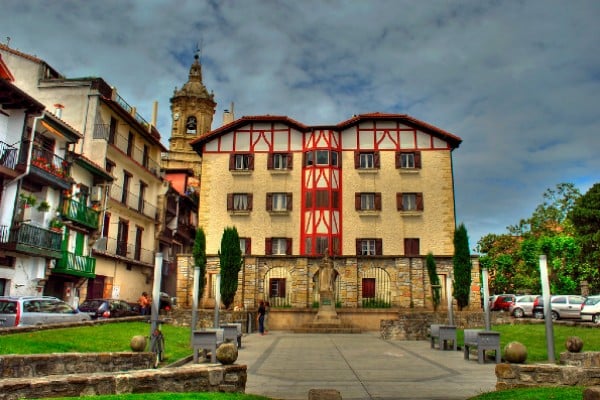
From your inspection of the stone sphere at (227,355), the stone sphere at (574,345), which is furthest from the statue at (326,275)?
the stone sphere at (227,355)

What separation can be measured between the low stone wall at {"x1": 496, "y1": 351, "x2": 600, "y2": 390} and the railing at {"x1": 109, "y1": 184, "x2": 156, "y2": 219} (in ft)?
101

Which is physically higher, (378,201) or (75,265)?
(378,201)

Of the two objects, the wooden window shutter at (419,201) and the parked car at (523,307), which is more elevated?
the wooden window shutter at (419,201)

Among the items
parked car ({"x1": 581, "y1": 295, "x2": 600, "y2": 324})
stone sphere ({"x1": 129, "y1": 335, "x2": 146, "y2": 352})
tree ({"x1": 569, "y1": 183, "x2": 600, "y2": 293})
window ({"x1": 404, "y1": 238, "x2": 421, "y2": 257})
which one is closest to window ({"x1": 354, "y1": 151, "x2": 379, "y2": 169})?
window ({"x1": 404, "y1": 238, "x2": 421, "y2": 257})

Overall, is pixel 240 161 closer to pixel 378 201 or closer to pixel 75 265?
pixel 378 201

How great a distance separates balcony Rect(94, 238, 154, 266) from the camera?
34.5m

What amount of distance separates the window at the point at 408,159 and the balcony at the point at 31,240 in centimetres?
2391

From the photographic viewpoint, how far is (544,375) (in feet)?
30.1

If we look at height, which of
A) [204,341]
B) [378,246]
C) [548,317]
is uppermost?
[378,246]

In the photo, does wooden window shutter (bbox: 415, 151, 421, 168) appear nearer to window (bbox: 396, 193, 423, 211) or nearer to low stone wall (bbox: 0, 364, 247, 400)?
window (bbox: 396, 193, 423, 211)

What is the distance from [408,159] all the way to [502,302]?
12.5m

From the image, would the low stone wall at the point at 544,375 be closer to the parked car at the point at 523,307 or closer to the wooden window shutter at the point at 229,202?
the parked car at the point at 523,307

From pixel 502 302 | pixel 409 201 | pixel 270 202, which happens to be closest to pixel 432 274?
pixel 409 201

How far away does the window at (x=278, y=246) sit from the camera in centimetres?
3797
